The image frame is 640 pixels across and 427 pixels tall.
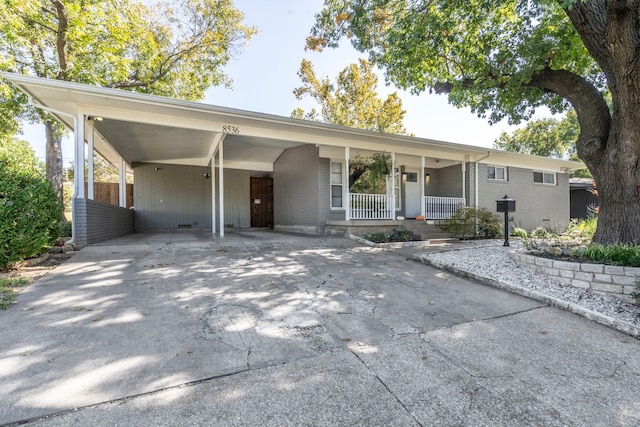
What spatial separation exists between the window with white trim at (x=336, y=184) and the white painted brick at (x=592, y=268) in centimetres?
679

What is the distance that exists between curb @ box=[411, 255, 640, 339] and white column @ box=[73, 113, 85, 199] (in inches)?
288

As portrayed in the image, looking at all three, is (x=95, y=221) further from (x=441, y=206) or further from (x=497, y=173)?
(x=497, y=173)

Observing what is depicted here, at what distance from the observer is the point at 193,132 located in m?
8.10

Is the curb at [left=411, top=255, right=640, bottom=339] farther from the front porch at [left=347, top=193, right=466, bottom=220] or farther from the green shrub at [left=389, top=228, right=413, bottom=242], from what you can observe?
the front porch at [left=347, top=193, right=466, bottom=220]

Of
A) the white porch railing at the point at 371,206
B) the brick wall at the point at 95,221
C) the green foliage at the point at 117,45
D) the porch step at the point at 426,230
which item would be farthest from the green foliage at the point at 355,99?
the brick wall at the point at 95,221

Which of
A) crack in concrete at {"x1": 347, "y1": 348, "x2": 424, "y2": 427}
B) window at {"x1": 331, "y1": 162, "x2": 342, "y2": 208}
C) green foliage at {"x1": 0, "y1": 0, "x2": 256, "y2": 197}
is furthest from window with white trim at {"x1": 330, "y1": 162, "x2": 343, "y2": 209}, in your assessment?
green foliage at {"x1": 0, "y1": 0, "x2": 256, "y2": 197}

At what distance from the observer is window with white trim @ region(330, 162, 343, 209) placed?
9938 millimetres

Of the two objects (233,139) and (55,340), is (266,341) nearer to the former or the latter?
(55,340)

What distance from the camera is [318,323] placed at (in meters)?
2.83

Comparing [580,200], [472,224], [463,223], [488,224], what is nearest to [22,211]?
[463,223]

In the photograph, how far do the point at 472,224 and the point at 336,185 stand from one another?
4595 mm

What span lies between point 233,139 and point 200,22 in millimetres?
8026

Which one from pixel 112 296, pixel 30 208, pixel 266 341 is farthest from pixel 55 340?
pixel 30 208

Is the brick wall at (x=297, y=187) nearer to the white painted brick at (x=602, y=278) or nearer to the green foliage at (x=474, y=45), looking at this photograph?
the green foliage at (x=474, y=45)
